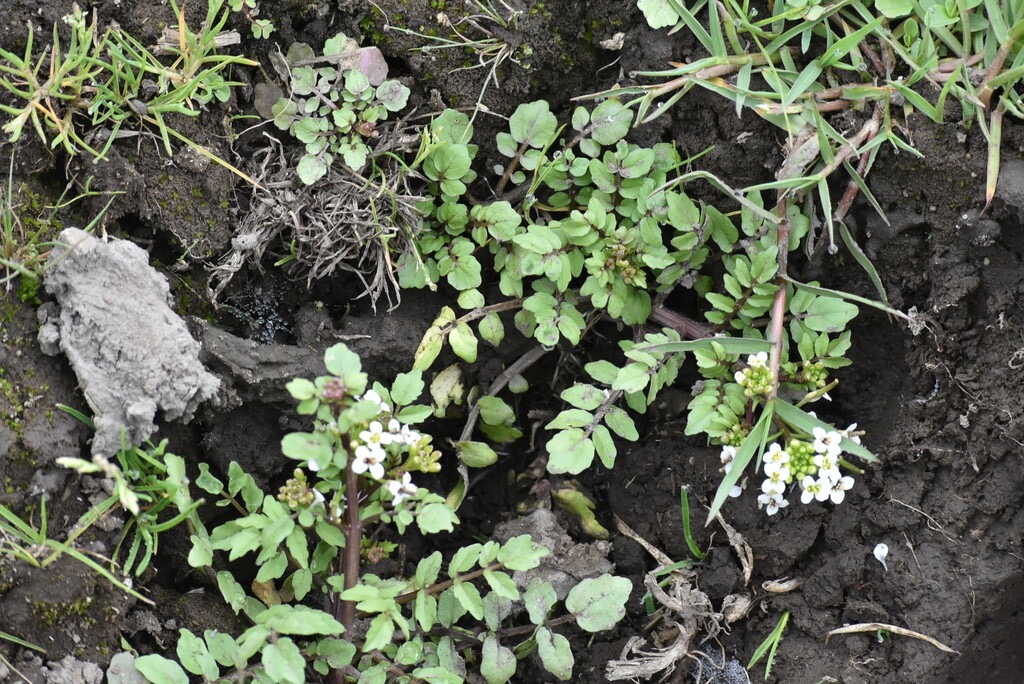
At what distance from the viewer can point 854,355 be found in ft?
7.93

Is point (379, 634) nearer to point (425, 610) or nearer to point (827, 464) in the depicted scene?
point (425, 610)

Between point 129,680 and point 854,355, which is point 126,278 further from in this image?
point 854,355

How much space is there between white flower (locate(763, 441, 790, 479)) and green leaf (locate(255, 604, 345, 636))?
3.65 feet

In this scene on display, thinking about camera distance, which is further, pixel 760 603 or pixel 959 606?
pixel 760 603

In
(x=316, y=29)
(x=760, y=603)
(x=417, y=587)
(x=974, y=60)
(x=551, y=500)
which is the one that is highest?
(x=316, y=29)

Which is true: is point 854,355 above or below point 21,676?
above

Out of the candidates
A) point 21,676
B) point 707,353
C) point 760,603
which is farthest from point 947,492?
point 21,676

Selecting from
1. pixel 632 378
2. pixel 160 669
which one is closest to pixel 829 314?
pixel 632 378

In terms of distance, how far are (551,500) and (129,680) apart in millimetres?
1199

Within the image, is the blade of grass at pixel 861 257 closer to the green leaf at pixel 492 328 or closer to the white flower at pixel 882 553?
the white flower at pixel 882 553

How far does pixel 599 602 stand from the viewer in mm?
2236

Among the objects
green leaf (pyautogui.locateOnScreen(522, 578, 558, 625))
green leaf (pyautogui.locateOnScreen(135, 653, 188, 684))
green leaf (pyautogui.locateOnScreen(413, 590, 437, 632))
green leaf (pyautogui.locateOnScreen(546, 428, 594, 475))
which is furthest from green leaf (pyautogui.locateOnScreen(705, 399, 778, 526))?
green leaf (pyautogui.locateOnScreen(135, 653, 188, 684))

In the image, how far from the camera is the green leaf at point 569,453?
224 cm

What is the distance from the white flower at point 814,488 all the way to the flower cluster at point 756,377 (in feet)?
0.80
